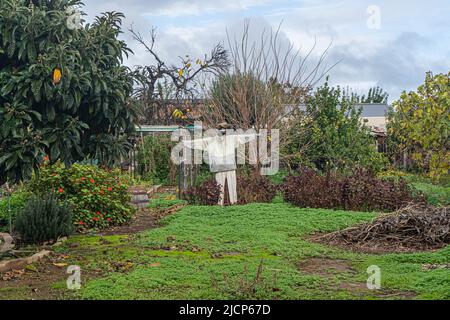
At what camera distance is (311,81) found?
17.5m

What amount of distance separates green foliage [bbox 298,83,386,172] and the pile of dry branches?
6885 millimetres

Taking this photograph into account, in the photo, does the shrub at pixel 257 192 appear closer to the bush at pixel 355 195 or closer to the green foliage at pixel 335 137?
the bush at pixel 355 195

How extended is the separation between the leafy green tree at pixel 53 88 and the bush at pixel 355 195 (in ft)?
18.5

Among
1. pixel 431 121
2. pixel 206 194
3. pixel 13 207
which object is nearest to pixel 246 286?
pixel 13 207

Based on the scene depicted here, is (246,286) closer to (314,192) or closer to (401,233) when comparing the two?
(401,233)

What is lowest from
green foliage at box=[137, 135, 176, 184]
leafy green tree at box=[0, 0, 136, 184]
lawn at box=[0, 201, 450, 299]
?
lawn at box=[0, 201, 450, 299]

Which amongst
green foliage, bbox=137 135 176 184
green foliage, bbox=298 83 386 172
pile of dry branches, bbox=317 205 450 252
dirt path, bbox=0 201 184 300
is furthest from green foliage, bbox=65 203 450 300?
green foliage, bbox=137 135 176 184

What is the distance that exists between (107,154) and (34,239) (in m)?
2.51

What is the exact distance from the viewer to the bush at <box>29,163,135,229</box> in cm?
1073

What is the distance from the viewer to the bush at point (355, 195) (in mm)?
11922

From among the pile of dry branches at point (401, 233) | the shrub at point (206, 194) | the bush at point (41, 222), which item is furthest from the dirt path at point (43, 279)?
the shrub at point (206, 194)

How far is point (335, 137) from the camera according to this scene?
1656 cm

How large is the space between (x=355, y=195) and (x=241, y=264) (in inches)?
218

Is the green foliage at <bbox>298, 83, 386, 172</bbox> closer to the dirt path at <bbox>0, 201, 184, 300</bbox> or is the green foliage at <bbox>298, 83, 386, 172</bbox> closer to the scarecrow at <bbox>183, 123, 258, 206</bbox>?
the scarecrow at <bbox>183, 123, 258, 206</bbox>
